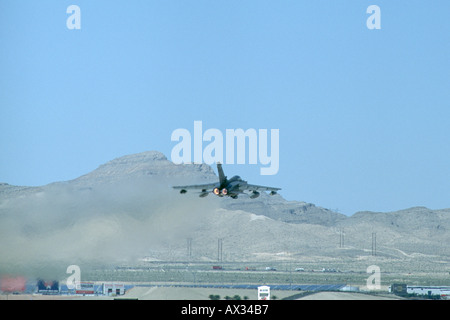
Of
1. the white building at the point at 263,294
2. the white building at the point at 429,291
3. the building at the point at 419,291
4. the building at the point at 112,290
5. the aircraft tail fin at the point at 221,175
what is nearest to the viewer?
the aircraft tail fin at the point at 221,175

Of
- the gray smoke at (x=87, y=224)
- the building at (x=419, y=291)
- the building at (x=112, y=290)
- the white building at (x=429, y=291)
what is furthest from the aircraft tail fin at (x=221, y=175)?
the white building at (x=429, y=291)

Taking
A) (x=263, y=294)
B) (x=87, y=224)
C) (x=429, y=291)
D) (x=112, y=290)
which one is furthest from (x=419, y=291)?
(x=87, y=224)

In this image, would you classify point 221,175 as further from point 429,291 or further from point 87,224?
point 429,291

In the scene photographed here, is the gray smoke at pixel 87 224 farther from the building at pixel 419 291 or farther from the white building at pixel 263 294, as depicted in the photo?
the building at pixel 419 291

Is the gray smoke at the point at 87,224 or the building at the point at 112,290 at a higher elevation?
the gray smoke at the point at 87,224

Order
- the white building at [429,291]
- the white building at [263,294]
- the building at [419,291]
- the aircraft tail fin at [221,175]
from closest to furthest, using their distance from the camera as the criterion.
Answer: the aircraft tail fin at [221,175], the white building at [263,294], the building at [419,291], the white building at [429,291]

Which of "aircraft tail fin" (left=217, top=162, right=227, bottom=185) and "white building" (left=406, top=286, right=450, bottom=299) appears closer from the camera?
"aircraft tail fin" (left=217, top=162, right=227, bottom=185)

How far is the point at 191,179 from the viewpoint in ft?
519

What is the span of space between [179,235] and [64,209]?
82.5 ft

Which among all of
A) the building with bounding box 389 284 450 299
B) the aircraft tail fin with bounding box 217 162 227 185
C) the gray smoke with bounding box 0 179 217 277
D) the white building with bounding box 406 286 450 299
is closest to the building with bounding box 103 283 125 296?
the gray smoke with bounding box 0 179 217 277

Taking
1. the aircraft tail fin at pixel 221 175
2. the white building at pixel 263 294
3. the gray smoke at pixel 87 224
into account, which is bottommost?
the white building at pixel 263 294

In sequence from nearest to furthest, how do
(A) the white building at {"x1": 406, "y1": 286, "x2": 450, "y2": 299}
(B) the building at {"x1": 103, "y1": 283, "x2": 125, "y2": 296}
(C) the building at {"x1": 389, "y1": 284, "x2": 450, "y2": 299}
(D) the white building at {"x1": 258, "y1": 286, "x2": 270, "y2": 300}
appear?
(D) the white building at {"x1": 258, "y1": 286, "x2": 270, "y2": 300}, (B) the building at {"x1": 103, "y1": 283, "x2": 125, "y2": 296}, (C) the building at {"x1": 389, "y1": 284, "x2": 450, "y2": 299}, (A) the white building at {"x1": 406, "y1": 286, "x2": 450, "y2": 299}

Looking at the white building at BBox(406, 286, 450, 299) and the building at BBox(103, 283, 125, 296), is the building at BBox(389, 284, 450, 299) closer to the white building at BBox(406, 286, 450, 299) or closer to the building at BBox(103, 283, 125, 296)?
the white building at BBox(406, 286, 450, 299)
